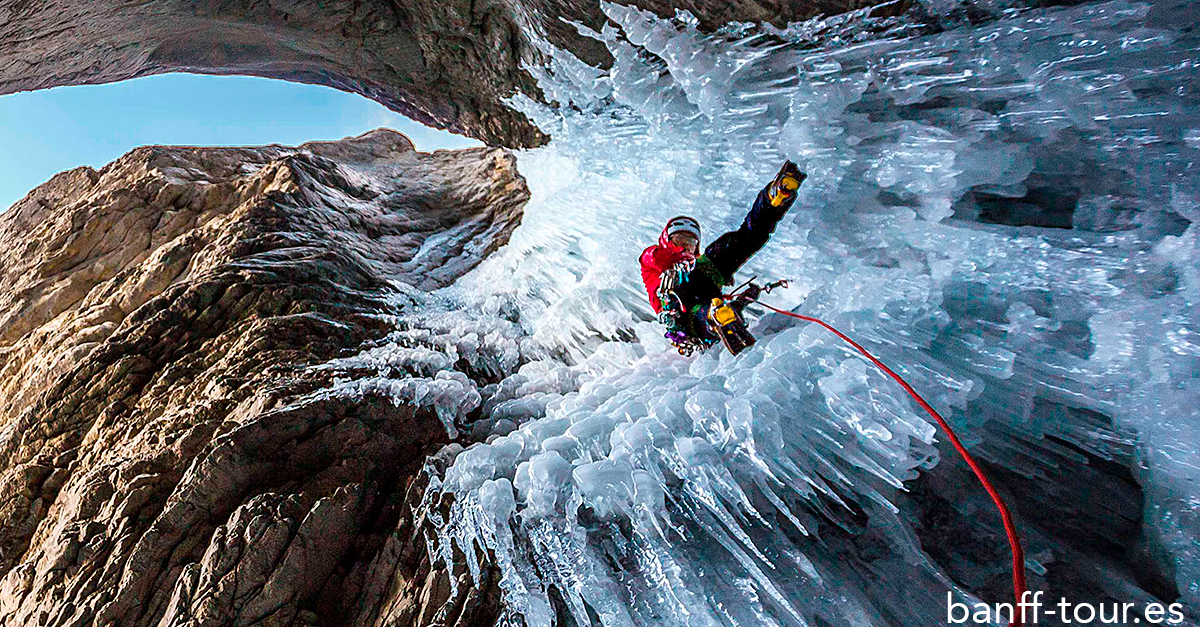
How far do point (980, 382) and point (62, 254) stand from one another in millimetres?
7288

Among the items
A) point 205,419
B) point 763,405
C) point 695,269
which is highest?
point 205,419

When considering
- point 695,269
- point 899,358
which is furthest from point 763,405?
point 695,269

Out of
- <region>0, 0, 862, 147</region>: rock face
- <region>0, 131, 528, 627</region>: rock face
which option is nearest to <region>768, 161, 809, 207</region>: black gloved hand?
<region>0, 0, 862, 147</region>: rock face

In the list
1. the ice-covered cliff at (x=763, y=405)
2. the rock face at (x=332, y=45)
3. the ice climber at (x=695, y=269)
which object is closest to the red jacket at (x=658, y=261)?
the ice climber at (x=695, y=269)

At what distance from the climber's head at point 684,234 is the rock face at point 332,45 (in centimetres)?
120

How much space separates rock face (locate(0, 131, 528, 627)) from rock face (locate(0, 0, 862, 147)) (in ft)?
3.82

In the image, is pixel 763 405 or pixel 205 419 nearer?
pixel 763 405

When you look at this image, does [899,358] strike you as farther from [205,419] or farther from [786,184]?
[205,419]

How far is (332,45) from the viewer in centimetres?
552

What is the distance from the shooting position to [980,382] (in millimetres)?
2303

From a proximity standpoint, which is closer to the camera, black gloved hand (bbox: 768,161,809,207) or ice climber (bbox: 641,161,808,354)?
black gloved hand (bbox: 768,161,809,207)

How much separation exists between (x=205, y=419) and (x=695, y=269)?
281 centimetres

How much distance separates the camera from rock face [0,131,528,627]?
8.70 feet

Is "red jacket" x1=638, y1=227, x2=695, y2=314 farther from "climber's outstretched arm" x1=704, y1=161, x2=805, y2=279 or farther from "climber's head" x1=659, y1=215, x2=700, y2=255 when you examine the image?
"climber's outstretched arm" x1=704, y1=161, x2=805, y2=279
